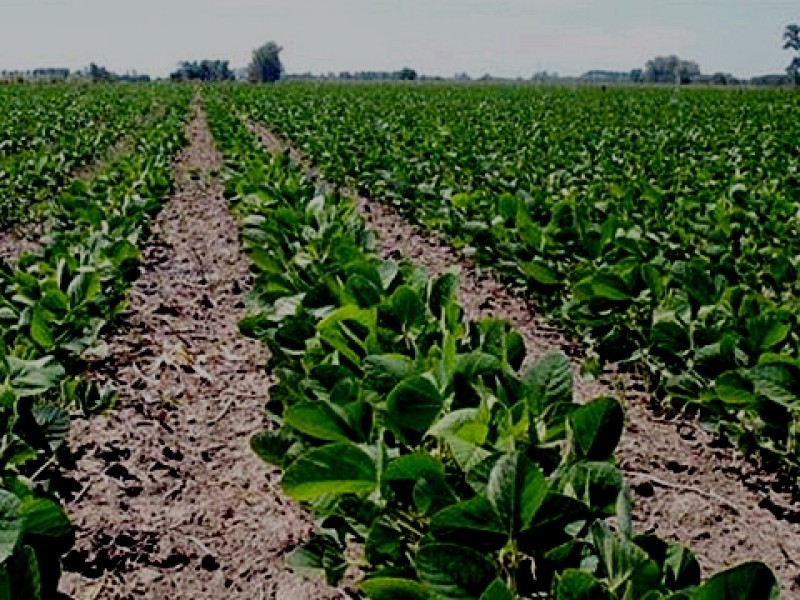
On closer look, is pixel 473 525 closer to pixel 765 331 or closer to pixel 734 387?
pixel 734 387

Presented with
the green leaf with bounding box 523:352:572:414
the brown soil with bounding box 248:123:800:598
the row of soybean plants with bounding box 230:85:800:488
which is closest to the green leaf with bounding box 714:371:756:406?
the row of soybean plants with bounding box 230:85:800:488

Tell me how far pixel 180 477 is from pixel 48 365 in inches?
45.5

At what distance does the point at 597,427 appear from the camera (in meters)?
1.66

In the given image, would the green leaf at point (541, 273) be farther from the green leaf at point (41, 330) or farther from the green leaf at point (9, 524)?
the green leaf at point (9, 524)

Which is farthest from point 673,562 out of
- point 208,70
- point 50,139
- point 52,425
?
point 208,70

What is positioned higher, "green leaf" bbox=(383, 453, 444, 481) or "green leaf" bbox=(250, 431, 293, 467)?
"green leaf" bbox=(383, 453, 444, 481)

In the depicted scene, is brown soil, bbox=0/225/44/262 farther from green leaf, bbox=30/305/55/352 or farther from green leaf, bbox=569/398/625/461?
green leaf, bbox=569/398/625/461

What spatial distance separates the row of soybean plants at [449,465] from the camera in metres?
1.43

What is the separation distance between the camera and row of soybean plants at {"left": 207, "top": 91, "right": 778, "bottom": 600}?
1.43 metres

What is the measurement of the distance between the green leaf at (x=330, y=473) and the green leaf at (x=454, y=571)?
358 mm

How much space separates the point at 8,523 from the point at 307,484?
1.64 ft

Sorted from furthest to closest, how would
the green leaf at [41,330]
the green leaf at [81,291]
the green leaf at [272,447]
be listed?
1. the green leaf at [81,291]
2. the green leaf at [41,330]
3. the green leaf at [272,447]

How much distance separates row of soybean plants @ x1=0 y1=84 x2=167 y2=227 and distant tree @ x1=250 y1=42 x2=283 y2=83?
86287 millimetres

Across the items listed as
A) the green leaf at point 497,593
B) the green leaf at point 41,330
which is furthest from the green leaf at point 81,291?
the green leaf at point 497,593
